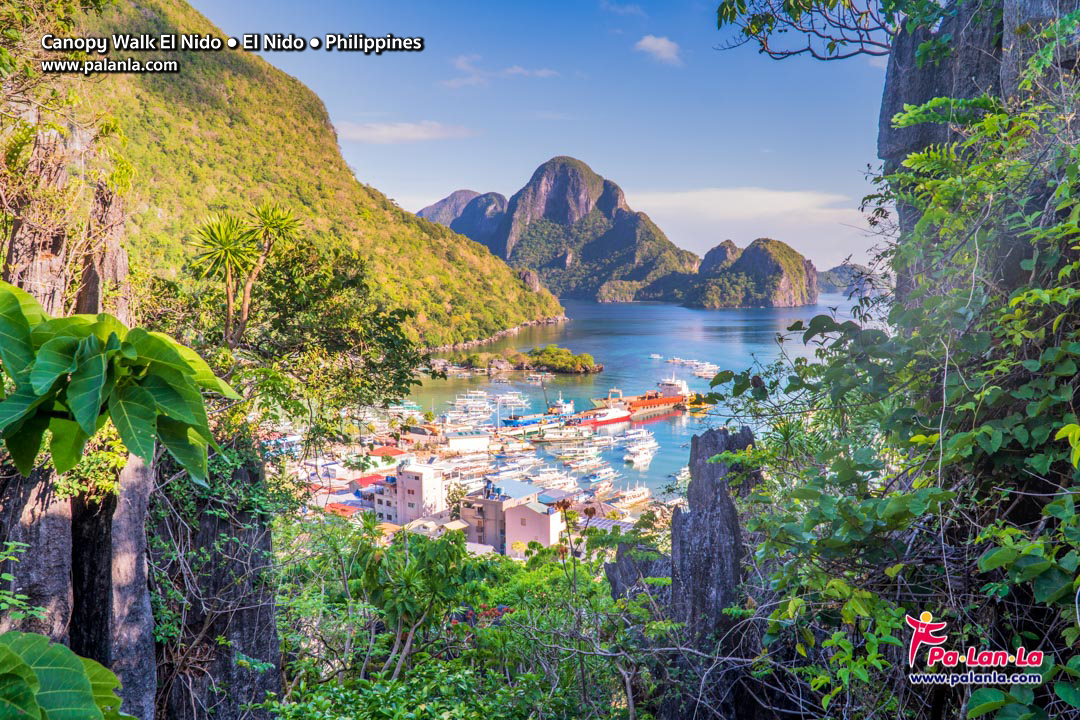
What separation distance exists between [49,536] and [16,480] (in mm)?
273

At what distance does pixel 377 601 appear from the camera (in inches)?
127

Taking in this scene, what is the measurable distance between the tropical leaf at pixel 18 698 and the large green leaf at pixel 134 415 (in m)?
0.20

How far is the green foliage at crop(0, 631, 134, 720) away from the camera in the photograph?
0.46 metres

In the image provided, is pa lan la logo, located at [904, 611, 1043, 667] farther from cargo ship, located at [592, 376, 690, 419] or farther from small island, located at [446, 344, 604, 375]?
small island, located at [446, 344, 604, 375]

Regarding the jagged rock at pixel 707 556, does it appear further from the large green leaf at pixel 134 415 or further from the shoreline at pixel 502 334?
the shoreline at pixel 502 334

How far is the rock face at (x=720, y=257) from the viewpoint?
2079 inches

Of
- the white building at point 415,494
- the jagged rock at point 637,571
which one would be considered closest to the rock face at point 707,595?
the jagged rock at point 637,571

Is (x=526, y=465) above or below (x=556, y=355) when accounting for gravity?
below

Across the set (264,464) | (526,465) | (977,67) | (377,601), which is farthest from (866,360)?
(526,465)

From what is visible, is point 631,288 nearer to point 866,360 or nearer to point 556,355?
point 556,355

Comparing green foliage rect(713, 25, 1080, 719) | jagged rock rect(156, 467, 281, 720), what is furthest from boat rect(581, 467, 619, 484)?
green foliage rect(713, 25, 1080, 719)

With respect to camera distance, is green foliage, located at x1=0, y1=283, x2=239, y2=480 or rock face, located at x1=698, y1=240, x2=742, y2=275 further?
rock face, located at x1=698, y1=240, x2=742, y2=275

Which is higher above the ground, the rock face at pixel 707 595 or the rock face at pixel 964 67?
the rock face at pixel 964 67

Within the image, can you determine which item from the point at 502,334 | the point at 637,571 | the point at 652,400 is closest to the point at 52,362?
the point at 637,571
